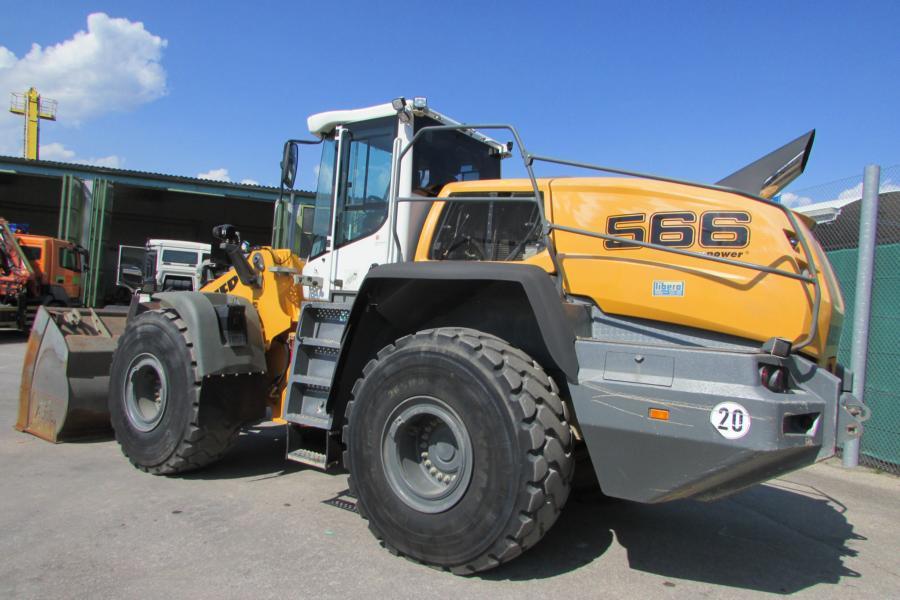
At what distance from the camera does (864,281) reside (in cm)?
649

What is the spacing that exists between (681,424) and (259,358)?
350cm

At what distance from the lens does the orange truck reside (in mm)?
15977

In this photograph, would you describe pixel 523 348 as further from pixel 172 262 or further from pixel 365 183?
pixel 172 262

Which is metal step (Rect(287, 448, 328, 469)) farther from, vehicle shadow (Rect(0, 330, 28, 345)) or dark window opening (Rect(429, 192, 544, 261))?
vehicle shadow (Rect(0, 330, 28, 345))

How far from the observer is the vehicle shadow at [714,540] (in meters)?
3.60

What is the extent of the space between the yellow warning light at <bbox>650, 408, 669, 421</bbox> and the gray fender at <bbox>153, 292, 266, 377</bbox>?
3299mm

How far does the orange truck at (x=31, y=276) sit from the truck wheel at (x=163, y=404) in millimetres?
13230

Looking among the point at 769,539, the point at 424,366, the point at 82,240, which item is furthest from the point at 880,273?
the point at 82,240

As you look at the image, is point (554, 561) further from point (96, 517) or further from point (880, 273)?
point (880, 273)

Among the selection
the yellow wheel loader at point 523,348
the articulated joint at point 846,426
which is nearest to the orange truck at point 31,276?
the yellow wheel loader at point 523,348

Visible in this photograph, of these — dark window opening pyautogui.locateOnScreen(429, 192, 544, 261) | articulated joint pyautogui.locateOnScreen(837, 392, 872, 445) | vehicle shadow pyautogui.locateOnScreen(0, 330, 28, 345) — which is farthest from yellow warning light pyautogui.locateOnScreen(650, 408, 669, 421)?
vehicle shadow pyautogui.locateOnScreen(0, 330, 28, 345)

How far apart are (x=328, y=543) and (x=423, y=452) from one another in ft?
2.66

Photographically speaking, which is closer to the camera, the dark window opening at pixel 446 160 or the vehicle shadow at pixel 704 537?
the vehicle shadow at pixel 704 537

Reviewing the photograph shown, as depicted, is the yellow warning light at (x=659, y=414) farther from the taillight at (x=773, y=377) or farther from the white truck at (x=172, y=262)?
the white truck at (x=172, y=262)
